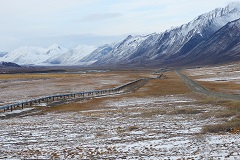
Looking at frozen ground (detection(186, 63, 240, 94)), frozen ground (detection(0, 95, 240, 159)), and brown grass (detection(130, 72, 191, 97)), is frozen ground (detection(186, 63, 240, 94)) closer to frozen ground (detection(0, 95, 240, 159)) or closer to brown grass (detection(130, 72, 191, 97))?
brown grass (detection(130, 72, 191, 97))

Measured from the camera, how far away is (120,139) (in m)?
22.4

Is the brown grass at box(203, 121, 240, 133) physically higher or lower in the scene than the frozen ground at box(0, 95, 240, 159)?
higher

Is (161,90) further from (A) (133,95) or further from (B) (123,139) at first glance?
(B) (123,139)

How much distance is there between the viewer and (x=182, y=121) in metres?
28.2

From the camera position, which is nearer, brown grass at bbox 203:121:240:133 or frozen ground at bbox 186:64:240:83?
brown grass at bbox 203:121:240:133

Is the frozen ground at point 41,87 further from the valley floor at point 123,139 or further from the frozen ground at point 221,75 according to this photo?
the frozen ground at point 221,75

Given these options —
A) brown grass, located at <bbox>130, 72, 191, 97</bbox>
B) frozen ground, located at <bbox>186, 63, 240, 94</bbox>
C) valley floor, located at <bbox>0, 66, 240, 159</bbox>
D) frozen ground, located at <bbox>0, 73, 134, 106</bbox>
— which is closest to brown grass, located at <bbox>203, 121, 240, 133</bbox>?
valley floor, located at <bbox>0, 66, 240, 159</bbox>

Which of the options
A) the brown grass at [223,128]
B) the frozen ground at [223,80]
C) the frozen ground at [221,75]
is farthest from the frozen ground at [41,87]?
the brown grass at [223,128]

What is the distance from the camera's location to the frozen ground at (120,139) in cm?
1844

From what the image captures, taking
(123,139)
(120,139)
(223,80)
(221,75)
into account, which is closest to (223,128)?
(123,139)

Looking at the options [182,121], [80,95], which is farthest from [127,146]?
[80,95]

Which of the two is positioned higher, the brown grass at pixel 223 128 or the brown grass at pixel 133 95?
the brown grass at pixel 223 128

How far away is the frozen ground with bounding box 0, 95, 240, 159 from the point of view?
18.4 metres

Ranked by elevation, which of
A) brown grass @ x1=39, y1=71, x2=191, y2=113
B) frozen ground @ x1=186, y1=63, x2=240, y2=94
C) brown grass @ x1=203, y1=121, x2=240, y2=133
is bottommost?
brown grass @ x1=39, y1=71, x2=191, y2=113
